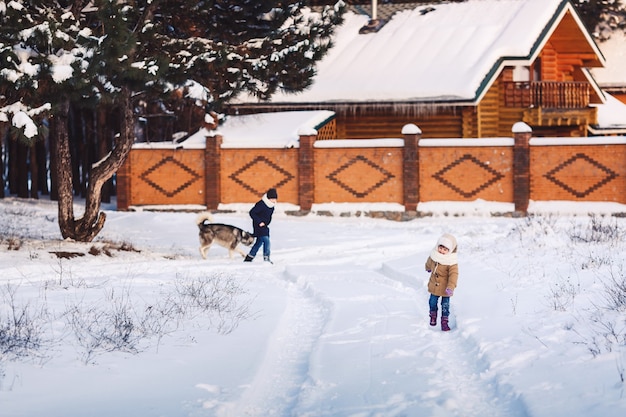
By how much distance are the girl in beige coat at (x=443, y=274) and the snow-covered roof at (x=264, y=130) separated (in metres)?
15.4

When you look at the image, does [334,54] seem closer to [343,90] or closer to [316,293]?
[343,90]

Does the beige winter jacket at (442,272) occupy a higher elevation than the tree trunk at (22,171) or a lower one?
lower

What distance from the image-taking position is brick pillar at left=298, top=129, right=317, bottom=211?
78.5ft

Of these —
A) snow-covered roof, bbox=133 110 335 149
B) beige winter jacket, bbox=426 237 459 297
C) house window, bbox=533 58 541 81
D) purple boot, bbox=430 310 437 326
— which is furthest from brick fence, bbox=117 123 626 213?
purple boot, bbox=430 310 437 326

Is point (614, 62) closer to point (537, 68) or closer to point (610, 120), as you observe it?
point (610, 120)

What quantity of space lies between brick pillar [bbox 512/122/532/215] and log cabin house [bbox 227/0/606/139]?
11.0 feet

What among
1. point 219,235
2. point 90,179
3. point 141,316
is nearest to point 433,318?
point 141,316

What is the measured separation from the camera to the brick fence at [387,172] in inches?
887

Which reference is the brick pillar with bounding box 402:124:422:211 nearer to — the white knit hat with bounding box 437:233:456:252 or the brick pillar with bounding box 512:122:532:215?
the brick pillar with bounding box 512:122:532:215

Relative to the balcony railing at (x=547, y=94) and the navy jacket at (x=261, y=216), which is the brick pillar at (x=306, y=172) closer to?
the balcony railing at (x=547, y=94)

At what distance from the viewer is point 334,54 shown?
99.9 ft

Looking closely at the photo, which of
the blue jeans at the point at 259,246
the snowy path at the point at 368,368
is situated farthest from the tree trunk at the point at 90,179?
the snowy path at the point at 368,368

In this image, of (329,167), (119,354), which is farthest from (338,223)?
(119,354)

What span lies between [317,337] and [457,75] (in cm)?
2013
